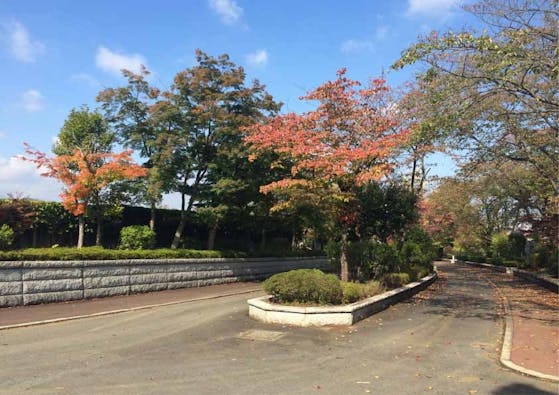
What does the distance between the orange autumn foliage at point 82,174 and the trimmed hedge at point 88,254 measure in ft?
5.58

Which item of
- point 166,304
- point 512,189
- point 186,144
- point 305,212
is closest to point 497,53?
point 166,304

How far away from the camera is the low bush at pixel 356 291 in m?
11.7

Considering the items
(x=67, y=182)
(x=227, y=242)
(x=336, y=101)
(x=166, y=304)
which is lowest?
(x=166, y=304)

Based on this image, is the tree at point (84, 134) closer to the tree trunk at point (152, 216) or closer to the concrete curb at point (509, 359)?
the tree trunk at point (152, 216)

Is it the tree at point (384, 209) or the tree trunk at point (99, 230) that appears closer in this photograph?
the tree trunk at point (99, 230)

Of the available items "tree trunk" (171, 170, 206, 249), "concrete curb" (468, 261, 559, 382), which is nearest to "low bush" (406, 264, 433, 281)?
"concrete curb" (468, 261, 559, 382)

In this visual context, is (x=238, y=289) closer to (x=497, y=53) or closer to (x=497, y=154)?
(x=497, y=154)

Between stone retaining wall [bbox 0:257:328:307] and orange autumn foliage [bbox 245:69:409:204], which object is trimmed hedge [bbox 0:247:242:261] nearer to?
stone retaining wall [bbox 0:257:328:307]

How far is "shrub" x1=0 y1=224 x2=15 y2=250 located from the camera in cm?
→ 1386

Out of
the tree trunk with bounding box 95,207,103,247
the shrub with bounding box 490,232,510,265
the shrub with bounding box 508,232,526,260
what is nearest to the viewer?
the tree trunk with bounding box 95,207,103,247

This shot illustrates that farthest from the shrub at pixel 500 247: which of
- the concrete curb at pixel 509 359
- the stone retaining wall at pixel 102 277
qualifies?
the concrete curb at pixel 509 359

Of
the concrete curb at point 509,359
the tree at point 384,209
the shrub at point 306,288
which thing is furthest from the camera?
the tree at point 384,209

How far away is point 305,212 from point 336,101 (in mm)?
8536

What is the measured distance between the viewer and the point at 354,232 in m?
19.3
